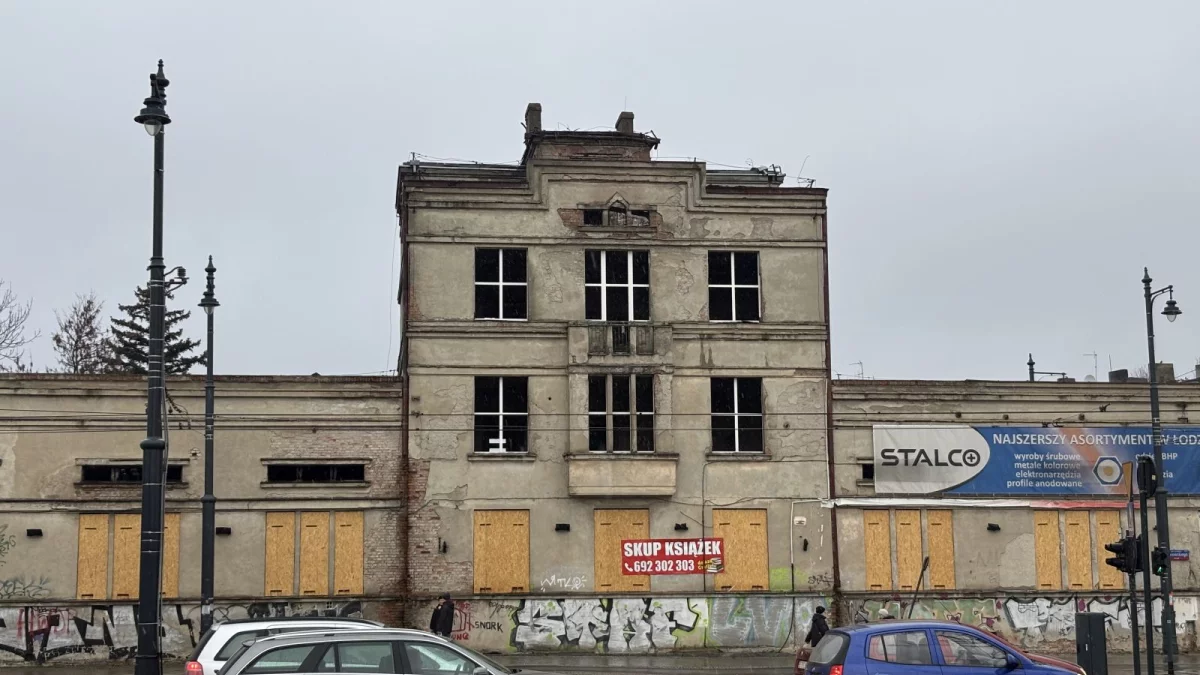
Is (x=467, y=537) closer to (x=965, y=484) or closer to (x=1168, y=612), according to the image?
(x=965, y=484)

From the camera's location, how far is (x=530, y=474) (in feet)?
114

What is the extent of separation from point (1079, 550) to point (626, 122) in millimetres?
16748

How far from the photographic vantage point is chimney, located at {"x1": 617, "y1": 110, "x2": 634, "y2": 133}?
131ft

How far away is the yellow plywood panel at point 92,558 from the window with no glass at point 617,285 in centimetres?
1272

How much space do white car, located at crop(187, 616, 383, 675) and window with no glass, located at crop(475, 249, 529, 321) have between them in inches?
672

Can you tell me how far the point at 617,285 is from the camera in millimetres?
35875

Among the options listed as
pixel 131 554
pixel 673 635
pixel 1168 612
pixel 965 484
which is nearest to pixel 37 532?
pixel 131 554

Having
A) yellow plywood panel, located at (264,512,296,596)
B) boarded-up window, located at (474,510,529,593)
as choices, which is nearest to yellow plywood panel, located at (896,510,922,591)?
A: boarded-up window, located at (474,510,529,593)

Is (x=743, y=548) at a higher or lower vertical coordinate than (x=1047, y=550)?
higher

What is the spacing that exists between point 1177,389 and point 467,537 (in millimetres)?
19145

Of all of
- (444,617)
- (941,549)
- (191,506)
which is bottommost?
(444,617)

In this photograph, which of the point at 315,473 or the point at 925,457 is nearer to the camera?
the point at 315,473

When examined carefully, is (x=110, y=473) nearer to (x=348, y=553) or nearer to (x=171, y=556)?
(x=171, y=556)

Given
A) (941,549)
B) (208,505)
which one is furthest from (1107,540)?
(208,505)
